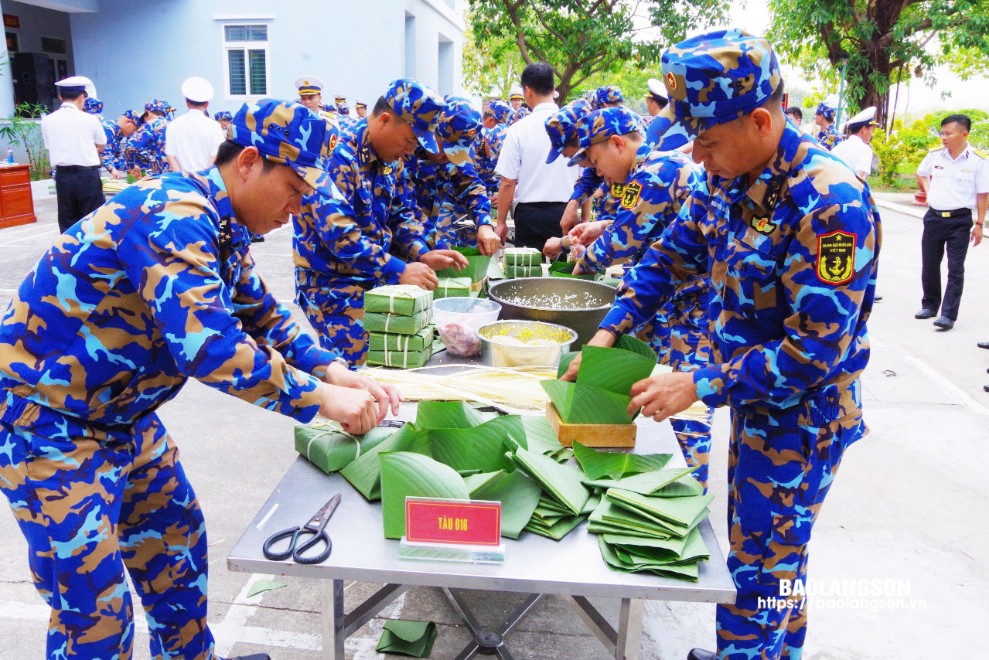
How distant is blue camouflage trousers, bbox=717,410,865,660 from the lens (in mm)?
1716

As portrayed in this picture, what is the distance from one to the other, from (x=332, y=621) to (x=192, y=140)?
731 cm

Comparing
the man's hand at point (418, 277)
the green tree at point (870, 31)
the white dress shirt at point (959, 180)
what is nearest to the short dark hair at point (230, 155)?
the man's hand at point (418, 277)

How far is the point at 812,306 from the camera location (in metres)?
1.53

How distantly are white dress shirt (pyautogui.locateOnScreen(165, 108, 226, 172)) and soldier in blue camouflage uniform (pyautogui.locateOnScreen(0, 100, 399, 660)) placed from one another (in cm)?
685

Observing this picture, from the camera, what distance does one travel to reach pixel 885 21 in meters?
16.8

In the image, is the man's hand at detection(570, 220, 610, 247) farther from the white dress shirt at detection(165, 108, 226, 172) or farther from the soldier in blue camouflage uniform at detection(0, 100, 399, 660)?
the white dress shirt at detection(165, 108, 226, 172)

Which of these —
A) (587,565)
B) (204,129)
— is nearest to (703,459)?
(587,565)

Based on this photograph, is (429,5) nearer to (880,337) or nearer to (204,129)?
(204,129)

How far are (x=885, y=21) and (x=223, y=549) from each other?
18915 millimetres

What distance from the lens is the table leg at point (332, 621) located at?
1.71 metres

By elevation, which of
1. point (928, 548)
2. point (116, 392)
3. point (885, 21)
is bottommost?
point (928, 548)

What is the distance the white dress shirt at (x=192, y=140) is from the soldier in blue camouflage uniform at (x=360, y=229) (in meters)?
5.34

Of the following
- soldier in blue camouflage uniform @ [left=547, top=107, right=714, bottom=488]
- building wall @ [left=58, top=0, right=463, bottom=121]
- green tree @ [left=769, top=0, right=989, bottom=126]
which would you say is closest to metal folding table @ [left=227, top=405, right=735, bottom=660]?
soldier in blue camouflage uniform @ [left=547, top=107, right=714, bottom=488]

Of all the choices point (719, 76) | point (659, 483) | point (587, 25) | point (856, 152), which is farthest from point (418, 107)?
point (587, 25)
